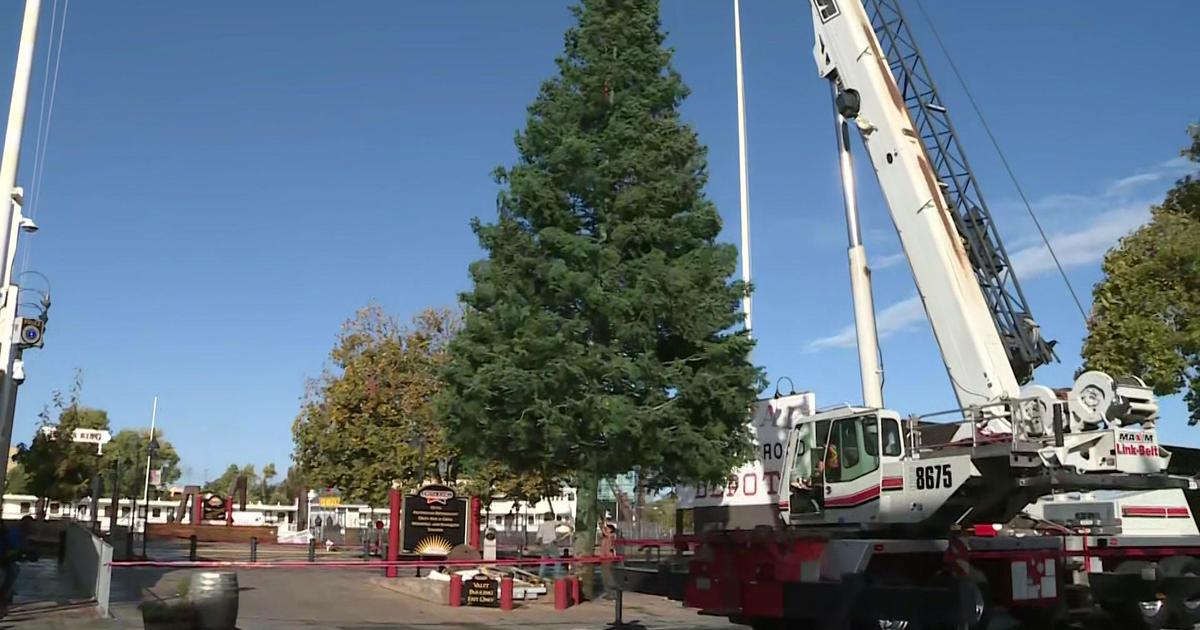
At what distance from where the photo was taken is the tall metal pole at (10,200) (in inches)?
646

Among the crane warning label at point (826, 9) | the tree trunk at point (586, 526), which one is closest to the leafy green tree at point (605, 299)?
the tree trunk at point (586, 526)

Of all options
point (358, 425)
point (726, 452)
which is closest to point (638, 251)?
point (726, 452)

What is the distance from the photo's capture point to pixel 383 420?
116ft

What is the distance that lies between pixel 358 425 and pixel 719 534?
2421 centimetres

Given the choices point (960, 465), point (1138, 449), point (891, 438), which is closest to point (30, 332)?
point (891, 438)

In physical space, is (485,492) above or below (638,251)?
below

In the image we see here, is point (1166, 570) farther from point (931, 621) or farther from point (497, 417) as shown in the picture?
point (497, 417)

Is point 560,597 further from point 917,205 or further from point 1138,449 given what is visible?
point 1138,449

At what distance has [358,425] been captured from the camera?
35062 millimetres

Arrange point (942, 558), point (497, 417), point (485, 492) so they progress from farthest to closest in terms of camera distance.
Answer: point (485, 492)
point (497, 417)
point (942, 558)

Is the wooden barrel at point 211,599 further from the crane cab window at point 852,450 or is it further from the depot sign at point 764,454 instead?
the depot sign at point 764,454

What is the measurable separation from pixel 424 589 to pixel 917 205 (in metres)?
11.3

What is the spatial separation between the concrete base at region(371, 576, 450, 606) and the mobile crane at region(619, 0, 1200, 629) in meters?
6.98

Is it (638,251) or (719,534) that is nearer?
(719,534)
